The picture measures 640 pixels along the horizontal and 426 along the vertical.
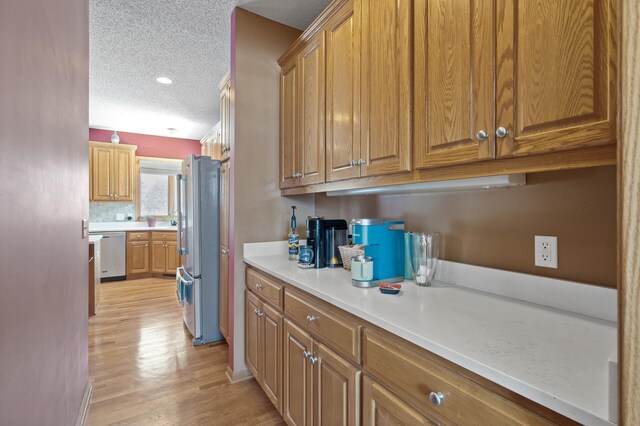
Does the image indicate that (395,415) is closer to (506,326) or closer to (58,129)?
(506,326)

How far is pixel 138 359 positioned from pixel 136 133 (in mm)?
4746

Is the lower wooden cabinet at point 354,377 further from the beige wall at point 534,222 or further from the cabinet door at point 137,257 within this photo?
the cabinet door at point 137,257

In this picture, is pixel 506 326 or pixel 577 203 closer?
pixel 506 326

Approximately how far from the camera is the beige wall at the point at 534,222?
0.97m

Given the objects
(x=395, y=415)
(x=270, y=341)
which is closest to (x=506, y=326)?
(x=395, y=415)

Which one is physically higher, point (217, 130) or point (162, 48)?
point (162, 48)

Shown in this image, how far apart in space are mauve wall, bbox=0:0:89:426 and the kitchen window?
4.52 m

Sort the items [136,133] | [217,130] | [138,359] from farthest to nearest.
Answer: [136,133] → [217,130] → [138,359]

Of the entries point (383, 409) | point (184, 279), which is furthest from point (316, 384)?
point (184, 279)

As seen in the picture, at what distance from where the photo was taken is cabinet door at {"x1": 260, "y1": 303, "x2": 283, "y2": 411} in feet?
5.46

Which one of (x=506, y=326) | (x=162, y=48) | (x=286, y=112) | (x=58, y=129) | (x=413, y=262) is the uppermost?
(x=162, y=48)

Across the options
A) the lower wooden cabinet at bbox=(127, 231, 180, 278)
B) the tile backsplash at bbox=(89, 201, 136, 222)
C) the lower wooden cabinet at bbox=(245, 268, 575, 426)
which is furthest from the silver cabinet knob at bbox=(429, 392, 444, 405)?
the tile backsplash at bbox=(89, 201, 136, 222)

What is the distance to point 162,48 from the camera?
9.00 ft

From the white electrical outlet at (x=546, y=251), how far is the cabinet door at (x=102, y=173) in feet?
20.4
